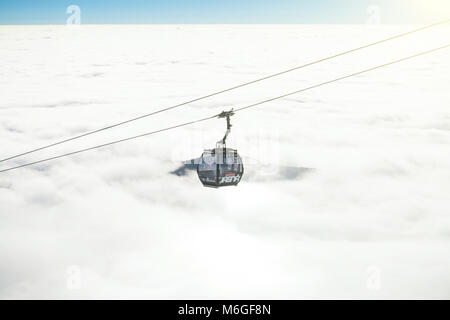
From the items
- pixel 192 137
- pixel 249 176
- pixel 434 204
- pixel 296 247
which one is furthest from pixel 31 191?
pixel 434 204

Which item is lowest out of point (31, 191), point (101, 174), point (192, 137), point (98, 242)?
point (98, 242)

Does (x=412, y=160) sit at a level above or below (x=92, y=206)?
above

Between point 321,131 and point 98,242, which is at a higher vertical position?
point 321,131

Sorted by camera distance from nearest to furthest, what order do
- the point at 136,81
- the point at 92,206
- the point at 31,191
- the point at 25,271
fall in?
1. the point at 25,271
2. the point at 31,191
3. the point at 92,206
4. the point at 136,81

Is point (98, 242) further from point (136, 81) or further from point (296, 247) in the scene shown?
point (136, 81)

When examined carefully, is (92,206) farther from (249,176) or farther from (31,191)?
(249,176)

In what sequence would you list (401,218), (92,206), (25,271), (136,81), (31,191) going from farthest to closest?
(136,81) < (92,206) < (31,191) < (401,218) < (25,271)

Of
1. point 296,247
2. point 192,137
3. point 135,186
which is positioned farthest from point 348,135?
point 135,186

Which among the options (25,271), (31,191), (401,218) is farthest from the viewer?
(31,191)

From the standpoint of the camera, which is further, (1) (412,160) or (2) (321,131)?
(2) (321,131)
